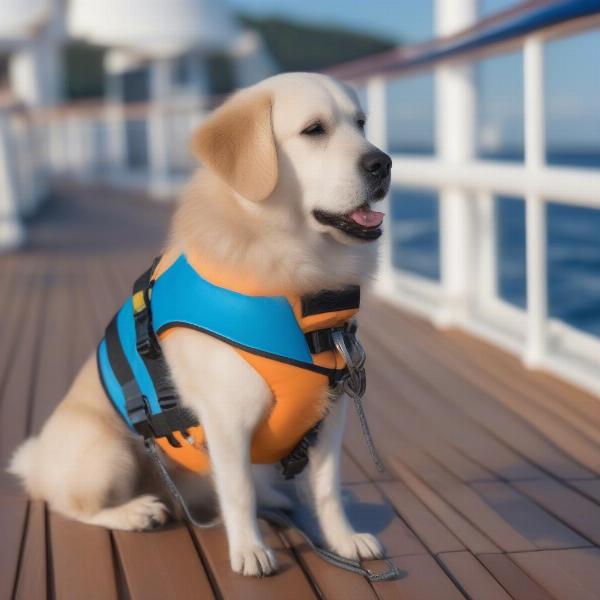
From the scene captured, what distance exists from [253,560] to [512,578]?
0.58m

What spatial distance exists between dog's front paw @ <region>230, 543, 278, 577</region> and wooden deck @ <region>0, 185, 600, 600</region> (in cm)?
3

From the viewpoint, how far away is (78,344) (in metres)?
4.73

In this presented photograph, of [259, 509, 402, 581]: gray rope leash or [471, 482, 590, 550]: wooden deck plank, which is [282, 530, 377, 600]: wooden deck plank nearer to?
[259, 509, 402, 581]: gray rope leash

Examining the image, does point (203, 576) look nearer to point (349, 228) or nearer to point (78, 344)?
point (349, 228)

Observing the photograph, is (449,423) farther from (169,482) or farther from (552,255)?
(552,255)

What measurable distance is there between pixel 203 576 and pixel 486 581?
0.64 metres

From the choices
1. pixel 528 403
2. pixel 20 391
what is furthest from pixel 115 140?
pixel 528 403

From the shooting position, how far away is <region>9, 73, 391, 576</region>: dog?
2170mm

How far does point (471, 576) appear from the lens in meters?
2.20

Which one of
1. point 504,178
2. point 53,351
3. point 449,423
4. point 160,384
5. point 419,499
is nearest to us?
point 160,384

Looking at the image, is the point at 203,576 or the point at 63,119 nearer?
the point at 203,576

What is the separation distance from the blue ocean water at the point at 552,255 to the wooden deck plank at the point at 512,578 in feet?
8.98

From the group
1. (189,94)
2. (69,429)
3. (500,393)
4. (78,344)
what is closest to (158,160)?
(189,94)

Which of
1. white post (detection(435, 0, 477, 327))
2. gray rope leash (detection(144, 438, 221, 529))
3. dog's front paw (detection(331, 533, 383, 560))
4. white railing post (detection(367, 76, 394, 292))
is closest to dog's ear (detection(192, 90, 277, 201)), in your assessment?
gray rope leash (detection(144, 438, 221, 529))
